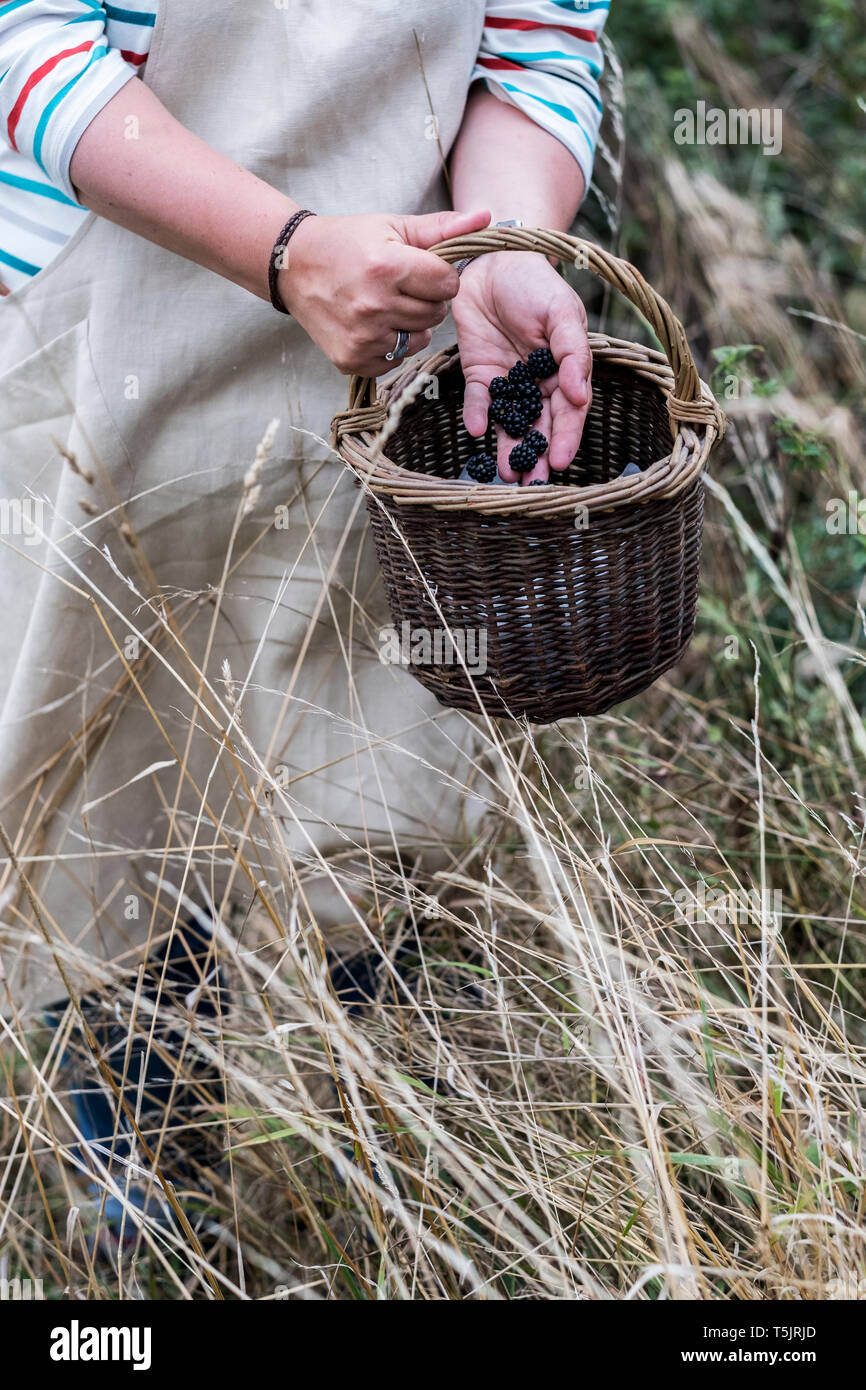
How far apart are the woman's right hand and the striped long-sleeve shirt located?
0.23m

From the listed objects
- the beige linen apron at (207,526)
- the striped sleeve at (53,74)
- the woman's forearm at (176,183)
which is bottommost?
the beige linen apron at (207,526)

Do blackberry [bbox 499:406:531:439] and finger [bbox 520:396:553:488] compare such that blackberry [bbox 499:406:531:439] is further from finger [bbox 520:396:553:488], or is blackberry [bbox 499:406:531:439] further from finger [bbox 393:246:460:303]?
finger [bbox 393:246:460:303]

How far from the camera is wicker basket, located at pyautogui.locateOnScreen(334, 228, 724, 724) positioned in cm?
94

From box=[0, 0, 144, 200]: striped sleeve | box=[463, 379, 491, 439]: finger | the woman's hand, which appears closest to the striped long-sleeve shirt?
box=[0, 0, 144, 200]: striped sleeve

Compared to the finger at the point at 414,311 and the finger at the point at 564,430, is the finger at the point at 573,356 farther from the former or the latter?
Answer: the finger at the point at 414,311

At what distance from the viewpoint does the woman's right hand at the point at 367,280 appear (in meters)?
0.93

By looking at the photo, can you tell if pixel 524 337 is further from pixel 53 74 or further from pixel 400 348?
pixel 53 74

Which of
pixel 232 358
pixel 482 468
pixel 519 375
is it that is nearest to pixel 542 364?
pixel 519 375

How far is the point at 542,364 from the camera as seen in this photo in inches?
44.4

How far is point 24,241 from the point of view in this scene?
1.19 metres

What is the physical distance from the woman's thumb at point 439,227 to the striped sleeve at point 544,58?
0.28 metres

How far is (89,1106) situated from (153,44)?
1.30m

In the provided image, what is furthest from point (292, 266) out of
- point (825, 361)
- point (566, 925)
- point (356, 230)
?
point (825, 361)

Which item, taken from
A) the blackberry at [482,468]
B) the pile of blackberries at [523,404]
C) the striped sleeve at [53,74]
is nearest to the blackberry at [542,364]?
the pile of blackberries at [523,404]
